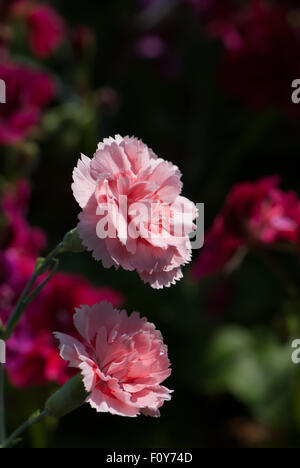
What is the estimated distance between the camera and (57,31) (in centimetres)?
130

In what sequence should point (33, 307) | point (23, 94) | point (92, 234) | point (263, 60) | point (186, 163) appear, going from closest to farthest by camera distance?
1. point (92, 234)
2. point (33, 307)
3. point (23, 94)
4. point (263, 60)
5. point (186, 163)

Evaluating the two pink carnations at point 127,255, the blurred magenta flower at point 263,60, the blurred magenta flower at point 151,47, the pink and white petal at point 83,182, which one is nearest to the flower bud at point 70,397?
the two pink carnations at point 127,255


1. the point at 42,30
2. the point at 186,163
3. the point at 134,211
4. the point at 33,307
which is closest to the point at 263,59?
the point at 186,163

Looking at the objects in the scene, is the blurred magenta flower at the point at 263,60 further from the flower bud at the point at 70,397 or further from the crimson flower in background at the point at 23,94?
the flower bud at the point at 70,397

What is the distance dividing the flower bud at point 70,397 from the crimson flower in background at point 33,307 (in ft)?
0.52

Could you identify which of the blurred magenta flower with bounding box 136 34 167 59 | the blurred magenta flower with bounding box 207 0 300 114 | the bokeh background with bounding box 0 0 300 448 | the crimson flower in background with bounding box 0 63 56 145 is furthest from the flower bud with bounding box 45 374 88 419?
the blurred magenta flower with bounding box 136 34 167 59

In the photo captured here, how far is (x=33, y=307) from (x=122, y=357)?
0.31 m

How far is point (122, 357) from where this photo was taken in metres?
0.49

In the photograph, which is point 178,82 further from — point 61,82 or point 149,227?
point 149,227

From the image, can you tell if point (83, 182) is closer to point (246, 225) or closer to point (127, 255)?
point (127, 255)

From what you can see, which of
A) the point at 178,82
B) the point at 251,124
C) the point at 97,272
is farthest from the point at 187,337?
the point at 178,82

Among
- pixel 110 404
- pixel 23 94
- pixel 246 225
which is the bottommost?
pixel 110 404

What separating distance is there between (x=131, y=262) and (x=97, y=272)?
828 mm

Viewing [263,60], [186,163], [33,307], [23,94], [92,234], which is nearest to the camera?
[92,234]
